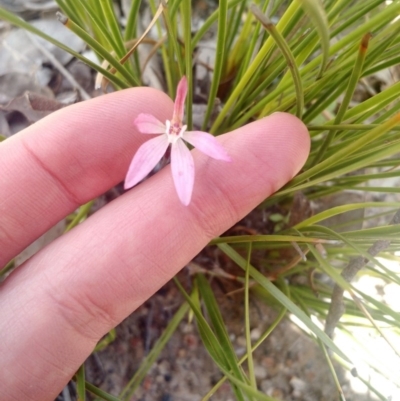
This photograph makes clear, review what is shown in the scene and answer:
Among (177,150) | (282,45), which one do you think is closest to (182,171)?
(177,150)

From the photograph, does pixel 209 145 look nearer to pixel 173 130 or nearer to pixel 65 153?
pixel 173 130

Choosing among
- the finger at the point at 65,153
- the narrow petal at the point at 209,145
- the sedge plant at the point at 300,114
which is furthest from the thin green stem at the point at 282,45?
the finger at the point at 65,153

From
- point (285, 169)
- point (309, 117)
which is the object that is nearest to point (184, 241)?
point (285, 169)

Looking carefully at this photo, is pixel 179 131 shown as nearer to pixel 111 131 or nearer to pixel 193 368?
pixel 111 131

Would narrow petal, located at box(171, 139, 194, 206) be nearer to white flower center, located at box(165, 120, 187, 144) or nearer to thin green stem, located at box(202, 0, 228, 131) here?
white flower center, located at box(165, 120, 187, 144)

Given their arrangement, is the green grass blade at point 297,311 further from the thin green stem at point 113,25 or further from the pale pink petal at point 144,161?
the thin green stem at point 113,25

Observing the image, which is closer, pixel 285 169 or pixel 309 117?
pixel 285 169
